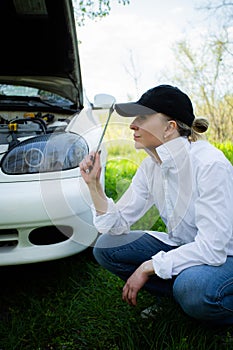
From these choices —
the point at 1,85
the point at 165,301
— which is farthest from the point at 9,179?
the point at 1,85

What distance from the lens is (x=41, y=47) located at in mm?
3168

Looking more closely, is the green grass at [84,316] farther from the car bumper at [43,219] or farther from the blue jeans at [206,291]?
the car bumper at [43,219]

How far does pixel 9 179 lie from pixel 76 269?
712mm

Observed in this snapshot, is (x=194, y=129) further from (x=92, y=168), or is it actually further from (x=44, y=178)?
(x=44, y=178)

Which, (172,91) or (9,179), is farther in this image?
(9,179)

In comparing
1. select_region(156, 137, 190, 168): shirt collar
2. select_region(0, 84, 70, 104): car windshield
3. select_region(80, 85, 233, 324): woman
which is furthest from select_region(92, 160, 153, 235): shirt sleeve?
select_region(0, 84, 70, 104): car windshield

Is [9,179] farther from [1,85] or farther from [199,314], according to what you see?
[1,85]

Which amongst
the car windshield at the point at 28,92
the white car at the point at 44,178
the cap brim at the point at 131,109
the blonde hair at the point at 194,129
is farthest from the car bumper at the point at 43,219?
the car windshield at the point at 28,92

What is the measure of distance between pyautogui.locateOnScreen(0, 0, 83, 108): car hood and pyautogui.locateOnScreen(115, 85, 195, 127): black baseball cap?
1376 millimetres

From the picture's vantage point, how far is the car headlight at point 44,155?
6.41ft

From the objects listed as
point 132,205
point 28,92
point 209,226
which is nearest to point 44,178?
point 132,205

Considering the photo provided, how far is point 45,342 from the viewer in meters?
1.73

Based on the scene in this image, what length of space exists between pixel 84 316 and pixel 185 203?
0.70m

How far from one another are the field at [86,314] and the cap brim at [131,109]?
0.18 metres
